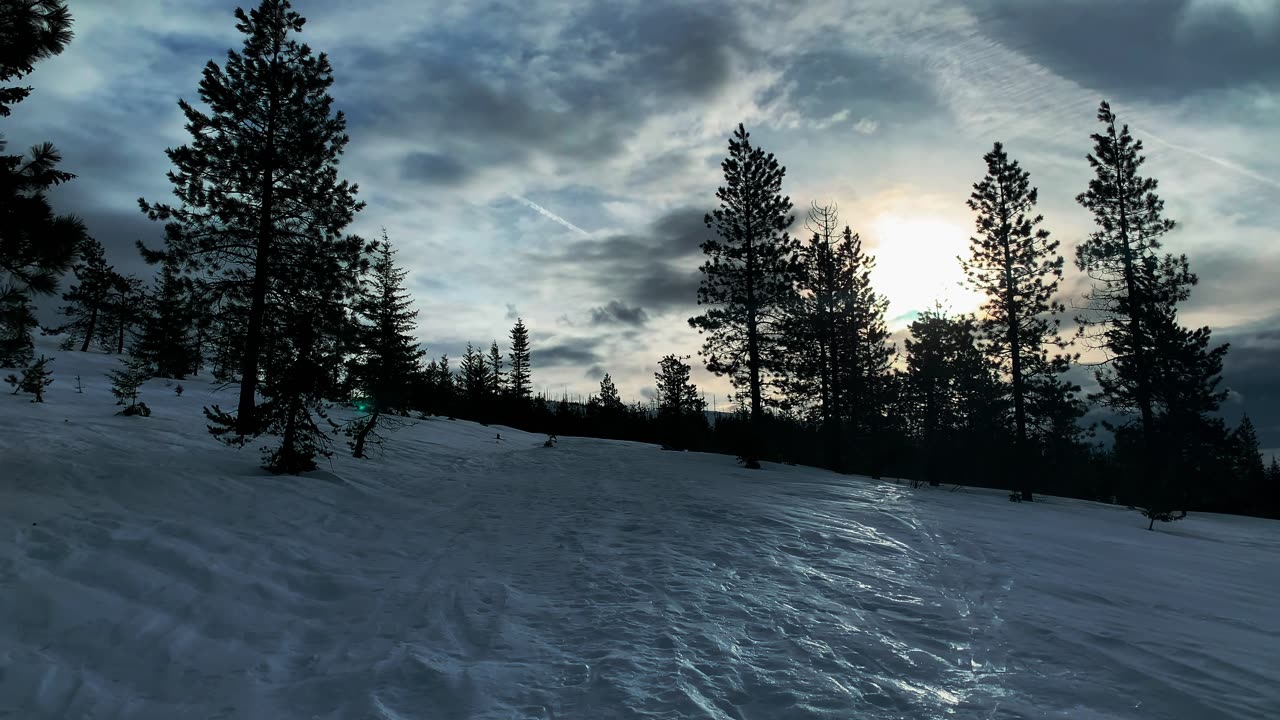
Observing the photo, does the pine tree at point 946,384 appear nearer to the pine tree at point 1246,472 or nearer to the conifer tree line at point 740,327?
the conifer tree line at point 740,327

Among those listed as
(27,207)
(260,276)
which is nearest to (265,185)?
(260,276)

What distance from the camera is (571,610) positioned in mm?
5746

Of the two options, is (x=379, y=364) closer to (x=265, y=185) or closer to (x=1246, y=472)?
(x=265, y=185)

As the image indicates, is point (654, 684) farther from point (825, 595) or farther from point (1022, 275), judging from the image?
point (1022, 275)

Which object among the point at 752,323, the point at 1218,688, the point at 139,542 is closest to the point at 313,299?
the point at 139,542

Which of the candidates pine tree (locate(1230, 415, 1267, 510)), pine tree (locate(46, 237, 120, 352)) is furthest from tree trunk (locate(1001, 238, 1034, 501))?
pine tree (locate(46, 237, 120, 352))

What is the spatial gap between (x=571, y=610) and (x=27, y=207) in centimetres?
889

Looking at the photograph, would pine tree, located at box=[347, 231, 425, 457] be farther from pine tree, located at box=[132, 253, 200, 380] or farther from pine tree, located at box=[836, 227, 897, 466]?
pine tree, located at box=[836, 227, 897, 466]

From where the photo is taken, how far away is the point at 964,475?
3838cm

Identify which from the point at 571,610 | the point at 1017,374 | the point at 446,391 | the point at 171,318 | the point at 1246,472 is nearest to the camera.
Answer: the point at 571,610

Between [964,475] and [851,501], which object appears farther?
[964,475]

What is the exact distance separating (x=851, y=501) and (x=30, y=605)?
14301mm

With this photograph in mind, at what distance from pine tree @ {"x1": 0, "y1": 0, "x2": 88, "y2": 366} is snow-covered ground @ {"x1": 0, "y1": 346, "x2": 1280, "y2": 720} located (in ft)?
8.73

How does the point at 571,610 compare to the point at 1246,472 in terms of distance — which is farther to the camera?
the point at 1246,472
